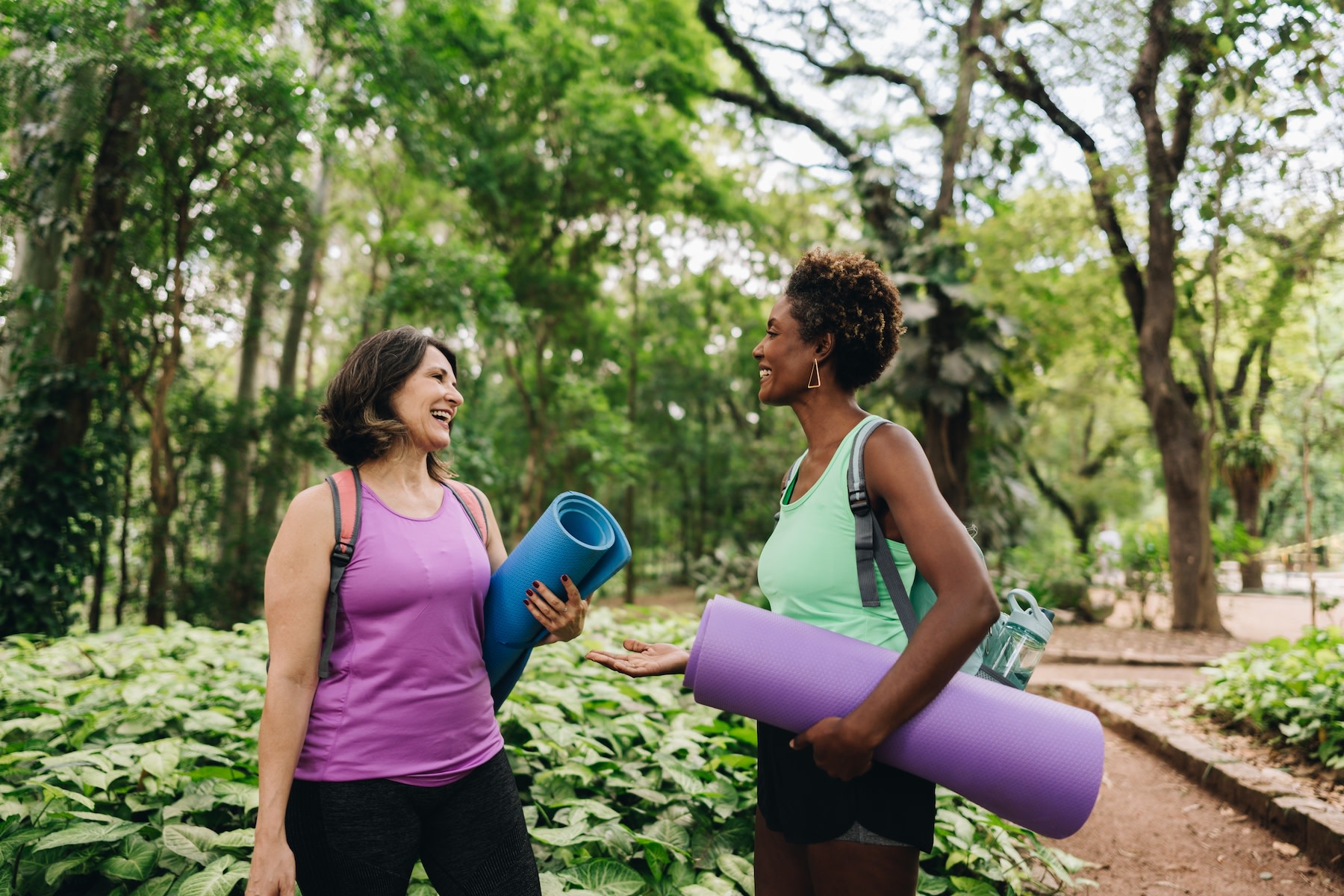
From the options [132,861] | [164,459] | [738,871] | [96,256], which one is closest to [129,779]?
[132,861]

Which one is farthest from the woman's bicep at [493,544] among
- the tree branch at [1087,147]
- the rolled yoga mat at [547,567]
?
the tree branch at [1087,147]

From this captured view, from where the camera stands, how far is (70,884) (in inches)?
85.2

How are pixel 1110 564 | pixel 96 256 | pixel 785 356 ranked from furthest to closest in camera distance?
pixel 1110 564 → pixel 96 256 → pixel 785 356

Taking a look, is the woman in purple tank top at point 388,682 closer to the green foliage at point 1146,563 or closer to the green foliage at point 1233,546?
the green foliage at point 1146,563

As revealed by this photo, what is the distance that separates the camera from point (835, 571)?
155cm

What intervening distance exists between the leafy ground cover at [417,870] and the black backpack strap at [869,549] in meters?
1.19

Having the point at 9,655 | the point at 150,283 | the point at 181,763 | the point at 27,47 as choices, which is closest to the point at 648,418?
the point at 150,283

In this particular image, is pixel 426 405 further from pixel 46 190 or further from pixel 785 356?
pixel 46 190

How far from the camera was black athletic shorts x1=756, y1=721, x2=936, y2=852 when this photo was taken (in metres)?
1.50

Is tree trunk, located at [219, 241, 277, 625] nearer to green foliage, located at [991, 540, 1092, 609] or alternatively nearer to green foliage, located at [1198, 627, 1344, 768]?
green foliage, located at [991, 540, 1092, 609]

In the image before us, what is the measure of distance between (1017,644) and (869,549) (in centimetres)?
40

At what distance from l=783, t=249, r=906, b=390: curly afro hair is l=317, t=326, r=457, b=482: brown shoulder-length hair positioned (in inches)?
33.7

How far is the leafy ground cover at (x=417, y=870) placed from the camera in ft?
7.07

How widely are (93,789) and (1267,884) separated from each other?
14.3 ft
